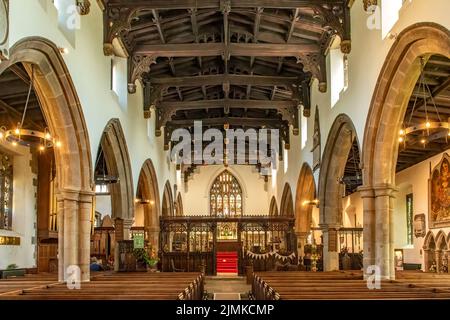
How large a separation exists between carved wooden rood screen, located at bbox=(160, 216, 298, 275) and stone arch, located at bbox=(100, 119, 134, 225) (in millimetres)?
3776

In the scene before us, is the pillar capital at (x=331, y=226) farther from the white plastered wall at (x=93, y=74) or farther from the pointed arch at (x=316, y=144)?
the white plastered wall at (x=93, y=74)

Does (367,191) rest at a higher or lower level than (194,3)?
lower

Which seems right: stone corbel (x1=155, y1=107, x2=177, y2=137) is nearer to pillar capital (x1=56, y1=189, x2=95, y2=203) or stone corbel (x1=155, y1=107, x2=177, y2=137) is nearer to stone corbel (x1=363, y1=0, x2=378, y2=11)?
pillar capital (x1=56, y1=189, x2=95, y2=203)

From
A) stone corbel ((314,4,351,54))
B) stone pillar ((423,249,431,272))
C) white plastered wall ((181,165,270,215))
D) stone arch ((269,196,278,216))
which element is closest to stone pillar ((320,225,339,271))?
stone pillar ((423,249,431,272))

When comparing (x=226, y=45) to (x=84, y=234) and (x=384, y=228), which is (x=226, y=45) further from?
(x=384, y=228)

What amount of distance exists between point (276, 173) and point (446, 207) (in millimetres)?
14111

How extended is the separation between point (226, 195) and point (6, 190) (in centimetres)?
2071

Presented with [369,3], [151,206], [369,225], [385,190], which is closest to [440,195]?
[369,225]

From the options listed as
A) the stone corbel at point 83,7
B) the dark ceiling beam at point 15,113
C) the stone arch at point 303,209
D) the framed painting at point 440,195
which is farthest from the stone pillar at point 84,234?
the stone arch at point 303,209

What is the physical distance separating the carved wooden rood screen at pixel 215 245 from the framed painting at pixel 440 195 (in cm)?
530

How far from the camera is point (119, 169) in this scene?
52.3 ft

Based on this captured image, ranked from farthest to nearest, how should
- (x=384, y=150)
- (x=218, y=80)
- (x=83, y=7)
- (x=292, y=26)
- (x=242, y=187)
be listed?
(x=242, y=187), (x=218, y=80), (x=292, y=26), (x=384, y=150), (x=83, y=7)

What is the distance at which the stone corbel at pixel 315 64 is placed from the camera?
15.8m
